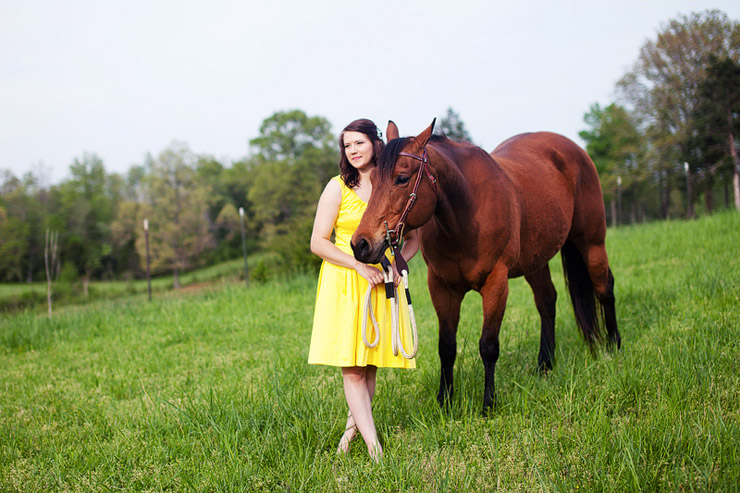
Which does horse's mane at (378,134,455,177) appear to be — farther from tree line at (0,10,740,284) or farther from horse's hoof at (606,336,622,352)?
tree line at (0,10,740,284)

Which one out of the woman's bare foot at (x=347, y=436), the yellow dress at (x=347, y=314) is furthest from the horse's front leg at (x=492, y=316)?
the woman's bare foot at (x=347, y=436)

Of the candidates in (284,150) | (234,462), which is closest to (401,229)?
(234,462)

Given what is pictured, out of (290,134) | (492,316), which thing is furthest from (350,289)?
(290,134)

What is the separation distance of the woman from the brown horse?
210 mm

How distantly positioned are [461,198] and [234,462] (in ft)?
6.45

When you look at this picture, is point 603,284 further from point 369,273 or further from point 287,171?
point 287,171

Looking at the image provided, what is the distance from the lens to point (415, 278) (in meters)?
9.57

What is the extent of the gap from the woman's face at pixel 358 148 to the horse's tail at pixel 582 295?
2814mm

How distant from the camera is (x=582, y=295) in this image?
451 cm

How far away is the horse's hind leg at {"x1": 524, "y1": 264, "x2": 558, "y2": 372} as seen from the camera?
410 cm

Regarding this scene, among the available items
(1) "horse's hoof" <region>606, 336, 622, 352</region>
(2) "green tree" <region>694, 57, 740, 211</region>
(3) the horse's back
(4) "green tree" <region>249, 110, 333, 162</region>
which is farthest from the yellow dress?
(4) "green tree" <region>249, 110, 333, 162</region>

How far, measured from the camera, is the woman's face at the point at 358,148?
2.59 metres

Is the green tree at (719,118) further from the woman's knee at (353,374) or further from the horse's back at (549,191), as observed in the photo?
the woman's knee at (353,374)

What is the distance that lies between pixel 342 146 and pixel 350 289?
2.61 feet
